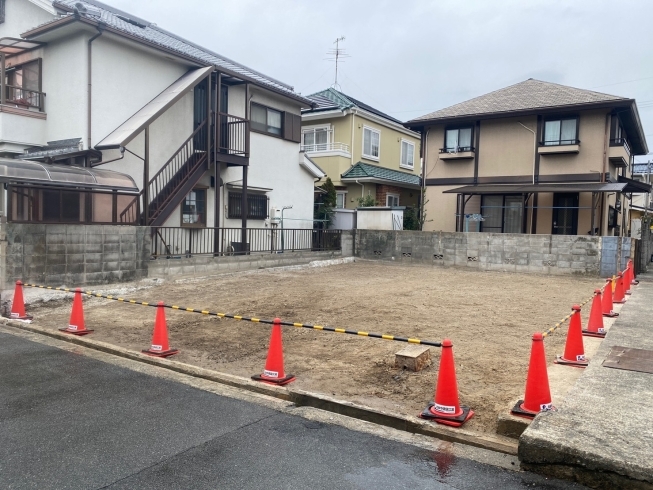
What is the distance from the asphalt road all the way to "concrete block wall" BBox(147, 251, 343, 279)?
7519 mm

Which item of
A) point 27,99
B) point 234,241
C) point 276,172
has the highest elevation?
point 27,99

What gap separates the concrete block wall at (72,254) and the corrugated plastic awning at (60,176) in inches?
44.0

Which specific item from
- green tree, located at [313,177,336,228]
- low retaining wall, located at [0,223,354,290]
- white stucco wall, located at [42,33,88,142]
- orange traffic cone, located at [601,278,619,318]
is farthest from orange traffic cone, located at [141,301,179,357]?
green tree, located at [313,177,336,228]

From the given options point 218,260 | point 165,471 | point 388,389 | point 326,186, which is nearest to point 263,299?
point 218,260

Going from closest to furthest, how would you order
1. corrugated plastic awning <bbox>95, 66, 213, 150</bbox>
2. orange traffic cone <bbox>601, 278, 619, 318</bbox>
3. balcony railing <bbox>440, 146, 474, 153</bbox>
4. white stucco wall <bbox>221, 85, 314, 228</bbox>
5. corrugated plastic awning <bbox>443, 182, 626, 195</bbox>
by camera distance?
orange traffic cone <bbox>601, 278, 619, 318</bbox> → corrugated plastic awning <bbox>95, 66, 213, 150</bbox> → white stucco wall <bbox>221, 85, 314, 228</bbox> → corrugated plastic awning <bbox>443, 182, 626, 195</bbox> → balcony railing <bbox>440, 146, 474, 153</bbox>

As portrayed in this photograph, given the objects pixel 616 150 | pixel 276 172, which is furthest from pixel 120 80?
pixel 616 150

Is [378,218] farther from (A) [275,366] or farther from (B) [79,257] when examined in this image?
(A) [275,366]

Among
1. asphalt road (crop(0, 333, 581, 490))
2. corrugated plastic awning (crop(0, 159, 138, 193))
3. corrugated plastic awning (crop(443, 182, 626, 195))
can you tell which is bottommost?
asphalt road (crop(0, 333, 581, 490))

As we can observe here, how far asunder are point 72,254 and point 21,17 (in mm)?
9267

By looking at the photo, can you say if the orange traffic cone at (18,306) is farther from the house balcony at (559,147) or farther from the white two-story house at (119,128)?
the house balcony at (559,147)

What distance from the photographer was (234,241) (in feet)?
56.5

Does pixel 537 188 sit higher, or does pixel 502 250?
pixel 537 188

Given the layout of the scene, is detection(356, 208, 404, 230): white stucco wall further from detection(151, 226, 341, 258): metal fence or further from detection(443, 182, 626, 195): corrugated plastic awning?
detection(443, 182, 626, 195): corrugated plastic awning

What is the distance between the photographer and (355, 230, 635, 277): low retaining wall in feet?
51.3
